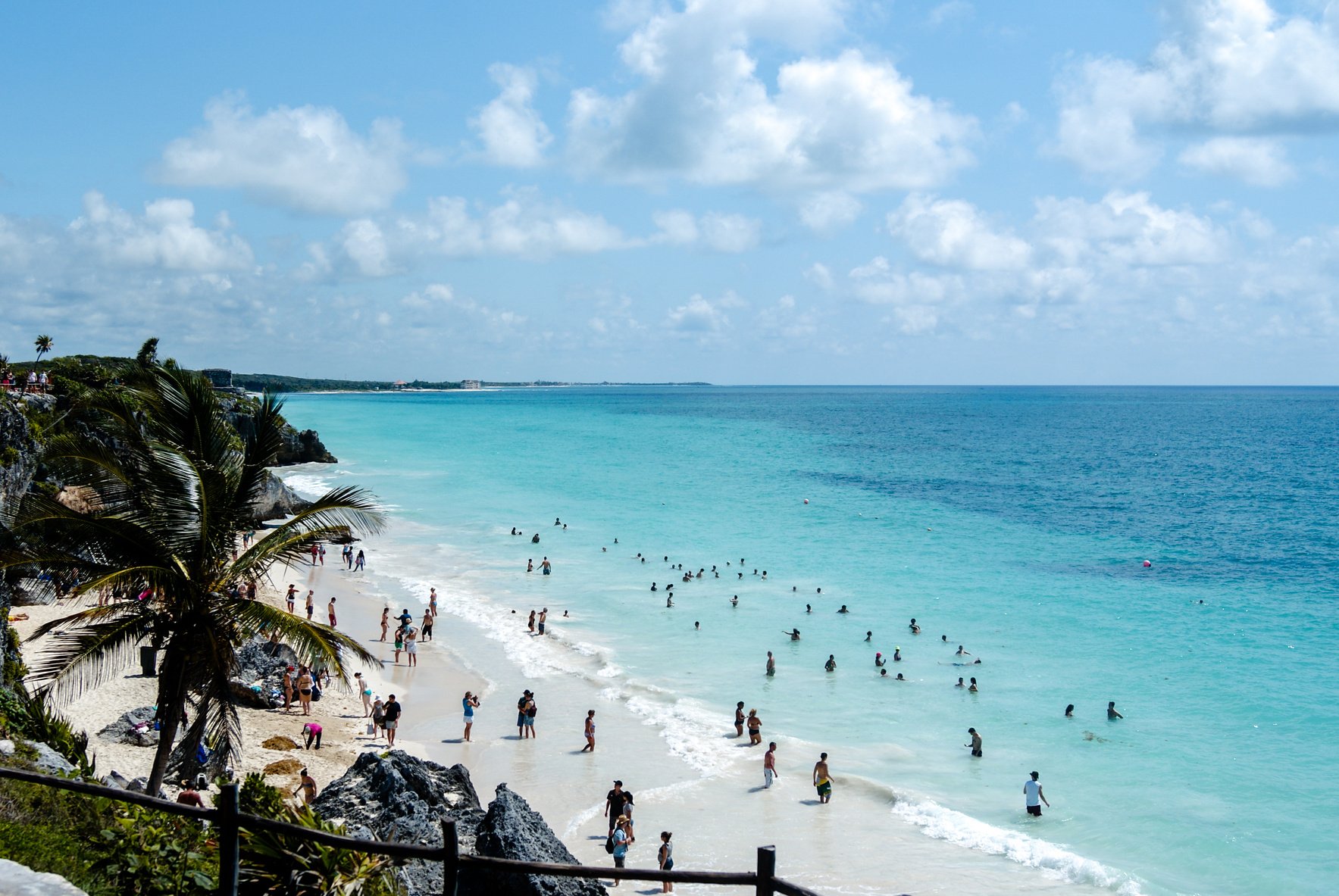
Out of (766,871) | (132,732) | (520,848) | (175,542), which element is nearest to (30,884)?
(766,871)

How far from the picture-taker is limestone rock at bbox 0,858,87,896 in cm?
609

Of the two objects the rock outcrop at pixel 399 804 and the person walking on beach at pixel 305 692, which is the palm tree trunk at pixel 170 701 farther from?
the person walking on beach at pixel 305 692

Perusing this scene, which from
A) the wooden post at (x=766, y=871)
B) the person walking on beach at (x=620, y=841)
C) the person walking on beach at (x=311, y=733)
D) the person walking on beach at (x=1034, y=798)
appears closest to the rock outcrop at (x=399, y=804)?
the person walking on beach at (x=620, y=841)

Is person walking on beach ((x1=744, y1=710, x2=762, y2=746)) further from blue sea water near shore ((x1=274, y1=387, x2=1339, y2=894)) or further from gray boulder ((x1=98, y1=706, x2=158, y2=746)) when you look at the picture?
gray boulder ((x1=98, y1=706, x2=158, y2=746))

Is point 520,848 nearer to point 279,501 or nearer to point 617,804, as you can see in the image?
point 617,804

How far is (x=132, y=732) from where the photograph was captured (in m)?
18.5

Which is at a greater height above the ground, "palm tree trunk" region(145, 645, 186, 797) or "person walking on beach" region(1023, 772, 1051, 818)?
"palm tree trunk" region(145, 645, 186, 797)

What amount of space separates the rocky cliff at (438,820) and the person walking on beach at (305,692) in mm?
7921

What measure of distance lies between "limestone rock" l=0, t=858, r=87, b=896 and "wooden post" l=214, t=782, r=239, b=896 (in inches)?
Answer: 53.3

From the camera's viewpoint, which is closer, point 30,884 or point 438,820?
point 30,884

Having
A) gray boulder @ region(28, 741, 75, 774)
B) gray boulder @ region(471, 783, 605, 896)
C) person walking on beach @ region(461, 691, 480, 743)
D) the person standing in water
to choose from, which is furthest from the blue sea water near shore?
gray boulder @ region(28, 741, 75, 774)

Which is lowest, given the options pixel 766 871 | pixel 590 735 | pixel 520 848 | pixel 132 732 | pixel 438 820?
pixel 590 735

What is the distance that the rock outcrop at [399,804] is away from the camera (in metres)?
13.3

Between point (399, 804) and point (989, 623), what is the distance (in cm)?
2740
